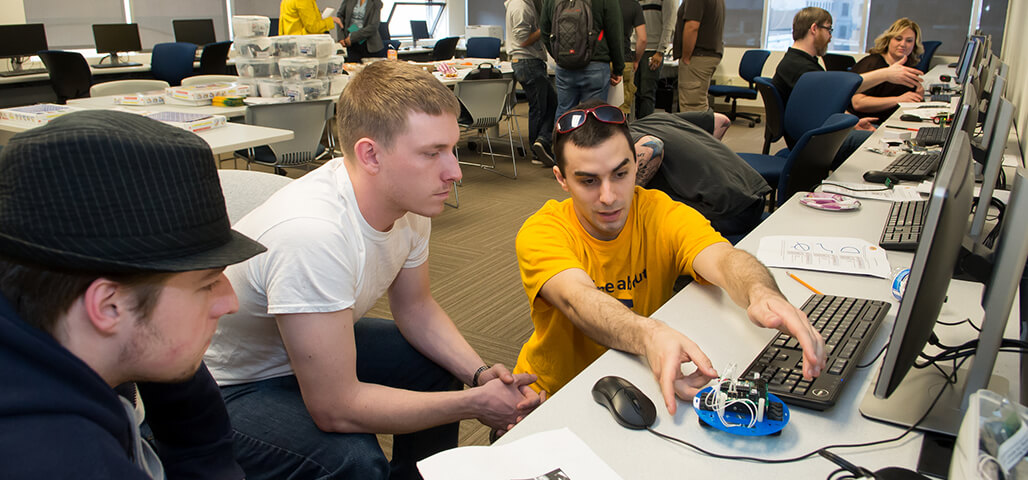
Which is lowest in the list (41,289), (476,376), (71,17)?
(476,376)

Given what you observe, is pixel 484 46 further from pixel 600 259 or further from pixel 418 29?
pixel 600 259

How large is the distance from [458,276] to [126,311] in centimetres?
272

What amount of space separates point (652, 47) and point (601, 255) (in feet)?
18.7

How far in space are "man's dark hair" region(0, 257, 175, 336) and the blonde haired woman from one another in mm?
4867

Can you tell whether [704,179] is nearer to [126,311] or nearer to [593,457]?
[593,457]

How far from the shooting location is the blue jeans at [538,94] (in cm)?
574

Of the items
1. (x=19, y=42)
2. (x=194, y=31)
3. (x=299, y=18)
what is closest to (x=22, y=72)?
(x=19, y=42)

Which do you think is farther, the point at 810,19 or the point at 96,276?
the point at 810,19

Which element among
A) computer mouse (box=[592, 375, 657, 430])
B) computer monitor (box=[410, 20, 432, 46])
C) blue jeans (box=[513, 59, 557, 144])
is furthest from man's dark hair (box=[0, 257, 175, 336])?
computer monitor (box=[410, 20, 432, 46])

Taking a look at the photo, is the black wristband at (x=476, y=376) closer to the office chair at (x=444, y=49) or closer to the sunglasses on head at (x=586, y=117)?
the sunglasses on head at (x=586, y=117)

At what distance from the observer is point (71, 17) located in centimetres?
750

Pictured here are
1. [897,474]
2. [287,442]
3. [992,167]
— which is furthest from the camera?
[992,167]

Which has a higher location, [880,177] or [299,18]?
[299,18]

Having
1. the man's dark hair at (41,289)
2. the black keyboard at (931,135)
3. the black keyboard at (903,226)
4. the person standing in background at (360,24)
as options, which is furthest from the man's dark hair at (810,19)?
the man's dark hair at (41,289)
